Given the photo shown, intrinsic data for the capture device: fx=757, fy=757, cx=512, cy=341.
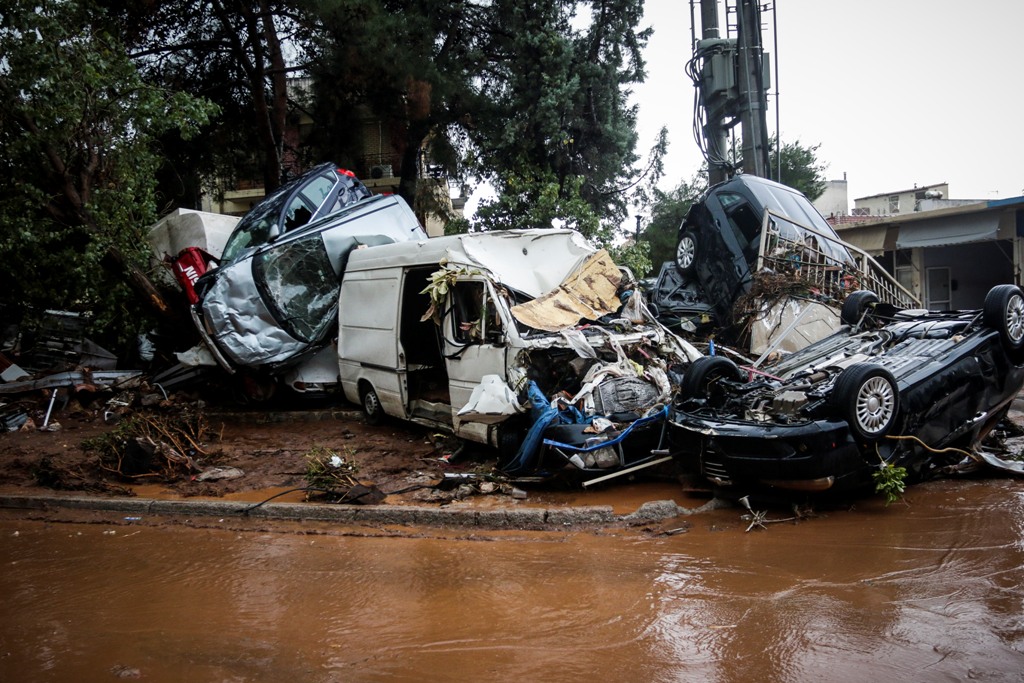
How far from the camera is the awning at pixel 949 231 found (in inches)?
703

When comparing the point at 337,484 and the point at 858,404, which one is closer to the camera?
the point at 858,404

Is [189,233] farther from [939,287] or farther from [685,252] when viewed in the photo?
[939,287]

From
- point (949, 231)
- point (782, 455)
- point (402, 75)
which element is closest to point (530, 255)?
point (782, 455)

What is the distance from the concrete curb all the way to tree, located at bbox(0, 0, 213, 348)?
4714mm

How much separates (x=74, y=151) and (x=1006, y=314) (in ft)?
37.5

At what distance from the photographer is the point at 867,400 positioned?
17.2 feet

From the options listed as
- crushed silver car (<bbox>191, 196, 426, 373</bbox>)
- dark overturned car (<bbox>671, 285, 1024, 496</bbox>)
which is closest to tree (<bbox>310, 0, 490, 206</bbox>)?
crushed silver car (<bbox>191, 196, 426, 373</bbox>)

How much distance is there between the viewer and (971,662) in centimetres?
336

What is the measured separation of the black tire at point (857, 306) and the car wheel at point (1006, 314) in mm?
1237

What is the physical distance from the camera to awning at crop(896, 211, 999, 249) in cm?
1786

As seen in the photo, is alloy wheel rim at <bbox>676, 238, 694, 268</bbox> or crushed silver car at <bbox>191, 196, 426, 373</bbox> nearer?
crushed silver car at <bbox>191, 196, 426, 373</bbox>

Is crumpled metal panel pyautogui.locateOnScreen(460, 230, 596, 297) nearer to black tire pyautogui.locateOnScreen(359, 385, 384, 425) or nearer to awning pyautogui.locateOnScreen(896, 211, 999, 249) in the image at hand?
black tire pyautogui.locateOnScreen(359, 385, 384, 425)

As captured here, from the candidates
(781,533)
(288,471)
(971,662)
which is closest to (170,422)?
(288,471)

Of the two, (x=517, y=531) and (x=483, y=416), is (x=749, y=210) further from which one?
(x=517, y=531)
